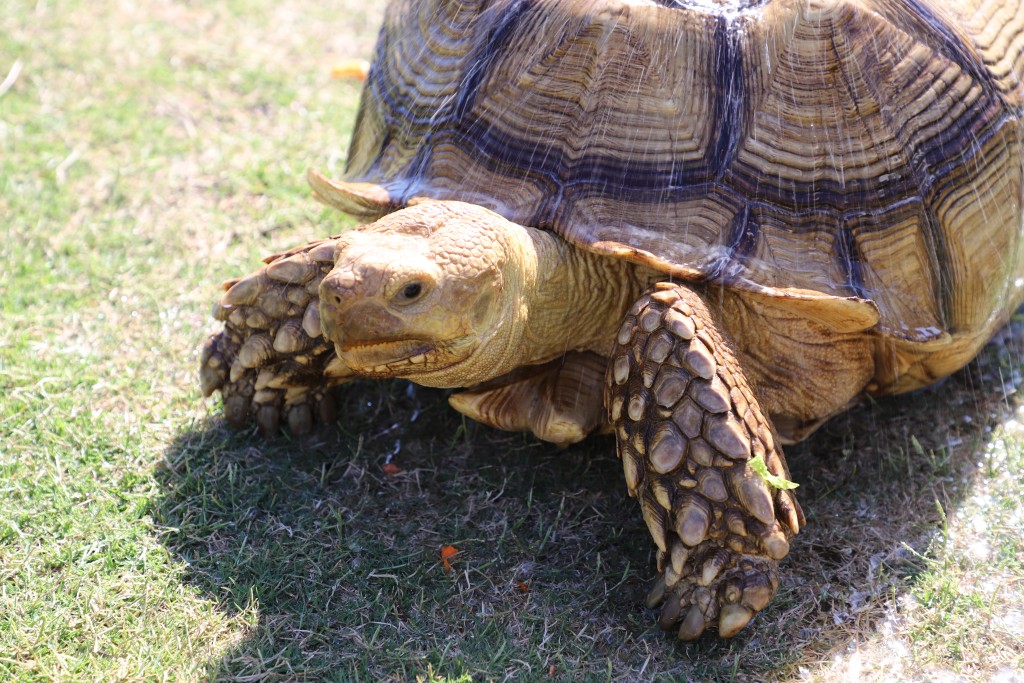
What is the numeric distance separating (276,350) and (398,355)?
0.78 metres

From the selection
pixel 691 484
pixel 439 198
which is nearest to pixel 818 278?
pixel 691 484

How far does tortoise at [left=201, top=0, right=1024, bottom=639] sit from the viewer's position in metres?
2.67

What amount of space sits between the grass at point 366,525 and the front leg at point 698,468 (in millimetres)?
177

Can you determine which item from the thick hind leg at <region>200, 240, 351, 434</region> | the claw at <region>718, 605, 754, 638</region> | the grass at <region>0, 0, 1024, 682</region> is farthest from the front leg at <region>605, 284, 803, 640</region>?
the thick hind leg at <region>200, 240, 351, 434</region>

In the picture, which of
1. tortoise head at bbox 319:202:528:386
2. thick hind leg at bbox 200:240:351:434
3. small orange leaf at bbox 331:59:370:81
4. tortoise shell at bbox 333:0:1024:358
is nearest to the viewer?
tortoise head at bbox 319:202:528:386

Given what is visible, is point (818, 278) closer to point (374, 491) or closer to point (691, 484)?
point (691, 484)

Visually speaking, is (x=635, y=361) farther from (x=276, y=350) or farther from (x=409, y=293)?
(x=276, y=350)

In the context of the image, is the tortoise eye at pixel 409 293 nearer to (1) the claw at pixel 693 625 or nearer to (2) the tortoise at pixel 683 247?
(2) the tortoise at pixel 683 247

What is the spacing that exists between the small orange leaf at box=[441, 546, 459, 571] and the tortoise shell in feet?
3.21

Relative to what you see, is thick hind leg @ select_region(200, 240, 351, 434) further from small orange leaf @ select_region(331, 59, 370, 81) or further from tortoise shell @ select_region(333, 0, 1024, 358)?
small orange leaf @ select_region(331, 59, 370, 81)

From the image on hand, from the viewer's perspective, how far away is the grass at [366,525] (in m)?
2.72

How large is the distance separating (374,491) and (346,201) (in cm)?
97

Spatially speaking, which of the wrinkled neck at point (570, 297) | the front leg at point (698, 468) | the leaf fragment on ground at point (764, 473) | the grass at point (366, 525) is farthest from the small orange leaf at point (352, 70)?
the leaf fragment on ground at point (764, 473)

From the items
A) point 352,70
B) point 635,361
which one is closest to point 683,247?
point 635,361
